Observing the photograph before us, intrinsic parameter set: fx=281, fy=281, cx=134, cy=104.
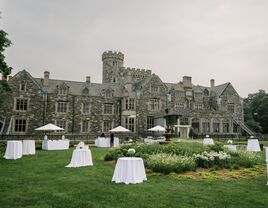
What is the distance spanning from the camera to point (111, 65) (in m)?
75.6

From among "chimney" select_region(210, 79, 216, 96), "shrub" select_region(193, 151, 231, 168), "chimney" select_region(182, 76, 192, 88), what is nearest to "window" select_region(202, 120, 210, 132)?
"chimney" select_region(182, 76, 192, 88)

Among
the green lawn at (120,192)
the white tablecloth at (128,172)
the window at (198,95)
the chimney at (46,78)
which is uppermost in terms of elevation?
the chimney at (46,78)

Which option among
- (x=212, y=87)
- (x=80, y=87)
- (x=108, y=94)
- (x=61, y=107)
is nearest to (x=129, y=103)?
(x=108, y=94)

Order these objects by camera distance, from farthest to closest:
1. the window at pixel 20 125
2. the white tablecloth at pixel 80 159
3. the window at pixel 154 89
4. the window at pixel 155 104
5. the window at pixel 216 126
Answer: the window at pixel 216 126 → the window at pixel 154 89 → the window at pixel 155 104 → the window at pixel 20 125 → the white tablecloth at pixel 80 159

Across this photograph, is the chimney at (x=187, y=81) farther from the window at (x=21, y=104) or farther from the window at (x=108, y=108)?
the window at (x=21, y=104)

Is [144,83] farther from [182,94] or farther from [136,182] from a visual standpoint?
[136,182]

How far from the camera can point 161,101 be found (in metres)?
45.9

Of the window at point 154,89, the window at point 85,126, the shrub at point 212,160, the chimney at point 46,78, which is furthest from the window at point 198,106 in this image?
the shrub at point 212,160

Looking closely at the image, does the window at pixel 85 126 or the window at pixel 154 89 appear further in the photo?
the window at pixel 154 89

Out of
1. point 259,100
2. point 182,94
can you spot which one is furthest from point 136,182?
point 259,100

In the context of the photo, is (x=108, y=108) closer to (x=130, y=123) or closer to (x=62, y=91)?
(x=130, y=123)

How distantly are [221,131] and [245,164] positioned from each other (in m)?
35.2

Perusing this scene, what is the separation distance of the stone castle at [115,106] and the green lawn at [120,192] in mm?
25841

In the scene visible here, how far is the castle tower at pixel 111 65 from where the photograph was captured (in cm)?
7488
